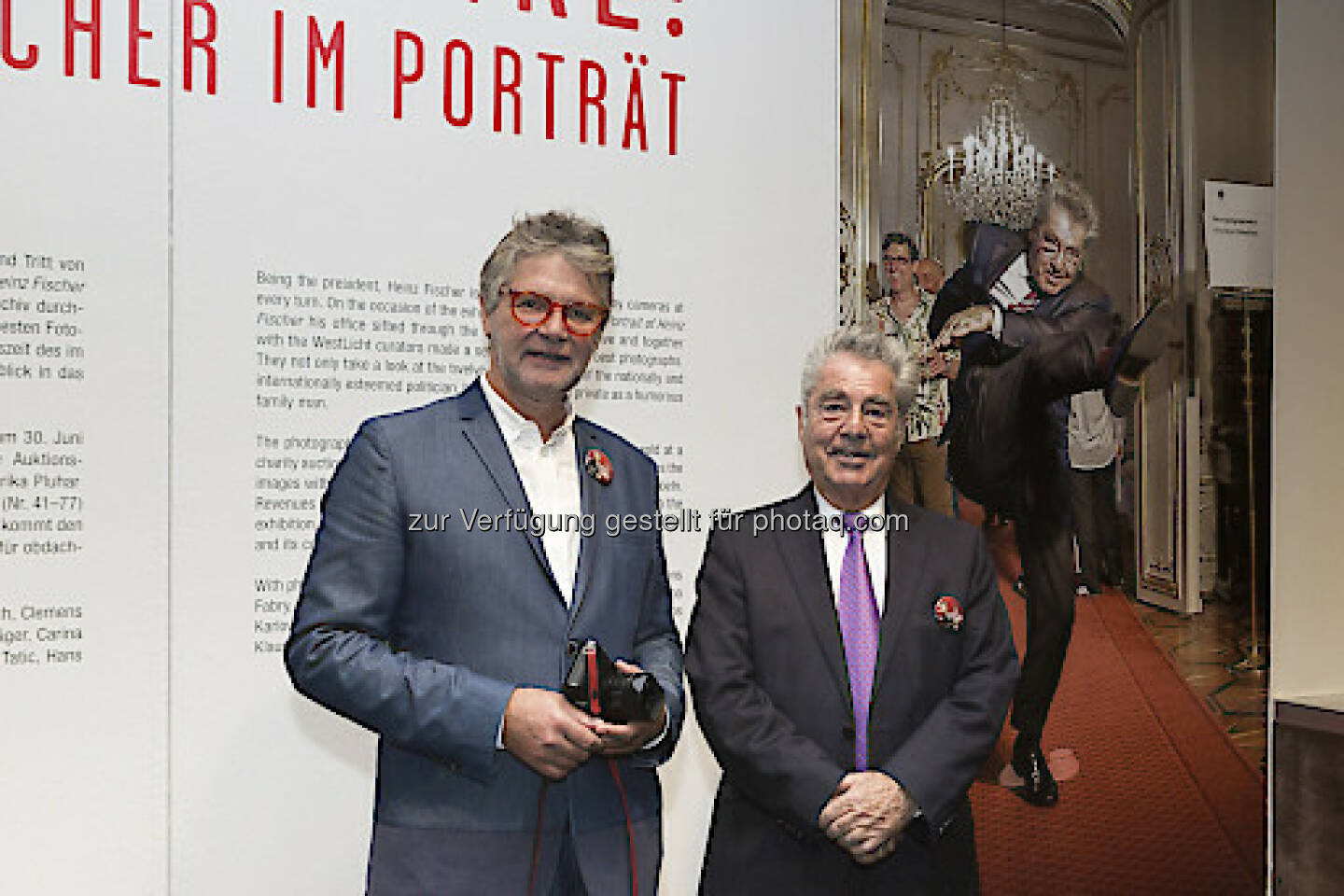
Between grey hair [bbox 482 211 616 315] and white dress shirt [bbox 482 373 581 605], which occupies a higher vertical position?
grey hair [bbox 482 211 616 315]

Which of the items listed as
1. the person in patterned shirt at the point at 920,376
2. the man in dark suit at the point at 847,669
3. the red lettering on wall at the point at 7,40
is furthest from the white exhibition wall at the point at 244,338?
the person in patterned shirt at the point at 920,376

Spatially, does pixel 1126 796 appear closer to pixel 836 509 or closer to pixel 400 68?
pixel 836 509

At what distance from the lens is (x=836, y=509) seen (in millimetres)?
2504

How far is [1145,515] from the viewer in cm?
323

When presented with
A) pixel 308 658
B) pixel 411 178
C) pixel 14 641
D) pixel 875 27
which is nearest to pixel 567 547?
pixel 308 658

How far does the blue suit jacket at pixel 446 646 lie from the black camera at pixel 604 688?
0.28ft

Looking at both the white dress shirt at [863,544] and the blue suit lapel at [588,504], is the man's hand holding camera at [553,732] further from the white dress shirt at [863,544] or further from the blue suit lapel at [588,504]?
the white dress shirt at [863,544]

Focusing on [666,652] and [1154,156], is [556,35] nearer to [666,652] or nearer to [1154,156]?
[666,652]

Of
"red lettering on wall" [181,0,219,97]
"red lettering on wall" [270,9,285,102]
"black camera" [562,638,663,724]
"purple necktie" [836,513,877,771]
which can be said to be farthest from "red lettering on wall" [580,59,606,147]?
"black camera" [562,638,663,724]

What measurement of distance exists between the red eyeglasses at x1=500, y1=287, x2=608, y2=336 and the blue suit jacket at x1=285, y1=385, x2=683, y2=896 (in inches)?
8.2

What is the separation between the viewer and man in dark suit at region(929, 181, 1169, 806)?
3018mm

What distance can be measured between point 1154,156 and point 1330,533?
119 centimetres

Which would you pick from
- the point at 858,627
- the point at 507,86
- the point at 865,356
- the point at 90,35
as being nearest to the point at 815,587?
the point at 858,627

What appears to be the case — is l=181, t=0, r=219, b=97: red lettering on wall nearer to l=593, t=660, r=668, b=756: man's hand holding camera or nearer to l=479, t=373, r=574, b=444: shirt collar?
l=479, t=373, r=574, b=444: shirt collar
